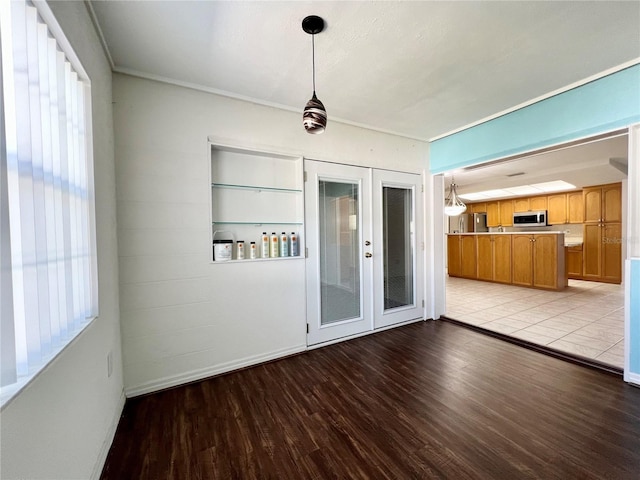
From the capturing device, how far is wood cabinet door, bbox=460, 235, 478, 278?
21.8 ft

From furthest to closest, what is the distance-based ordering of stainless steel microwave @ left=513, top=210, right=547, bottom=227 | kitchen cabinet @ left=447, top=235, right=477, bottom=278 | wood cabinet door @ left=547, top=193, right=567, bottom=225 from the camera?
stainless steel microwave @ left=513, top=210, right=547, bottom=227 < kitchen cabinet @ left=447, top=235, right=477, bottom=278 < wood cabinet door @ left=547, top=193, right=567, bottom=225

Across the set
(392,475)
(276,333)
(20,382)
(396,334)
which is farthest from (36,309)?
(396,334)

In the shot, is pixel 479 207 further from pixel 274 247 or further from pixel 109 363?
pixel 109 363

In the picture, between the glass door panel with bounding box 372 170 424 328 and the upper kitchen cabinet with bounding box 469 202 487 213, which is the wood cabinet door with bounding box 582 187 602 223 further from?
the glass door panel with bounding box 372 170 424 328

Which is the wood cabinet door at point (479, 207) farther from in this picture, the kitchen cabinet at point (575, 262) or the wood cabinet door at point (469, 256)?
the kitchen cabinet at point (575, 262)

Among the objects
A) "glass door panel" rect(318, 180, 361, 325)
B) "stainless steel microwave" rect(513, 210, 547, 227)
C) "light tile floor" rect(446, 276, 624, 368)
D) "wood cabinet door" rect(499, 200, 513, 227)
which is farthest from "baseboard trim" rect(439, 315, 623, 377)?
"wood cabinet door" rect(499, 200, 513, 227)

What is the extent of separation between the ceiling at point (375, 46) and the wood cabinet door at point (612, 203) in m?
5.18

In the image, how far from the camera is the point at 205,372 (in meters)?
2.28

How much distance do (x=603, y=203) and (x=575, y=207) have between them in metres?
0.61

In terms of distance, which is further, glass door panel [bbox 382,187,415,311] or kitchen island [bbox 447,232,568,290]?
kitchen island [bbox 447,232,568,290]

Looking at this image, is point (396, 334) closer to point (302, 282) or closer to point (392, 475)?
point (302, 282)

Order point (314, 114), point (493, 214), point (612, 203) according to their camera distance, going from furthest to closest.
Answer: point (493, 214) → point (612, 203) → point (314, 114)

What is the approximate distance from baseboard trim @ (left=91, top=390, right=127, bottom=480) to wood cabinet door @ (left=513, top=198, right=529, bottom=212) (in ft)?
29.2

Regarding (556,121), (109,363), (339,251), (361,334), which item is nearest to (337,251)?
(339,251)
